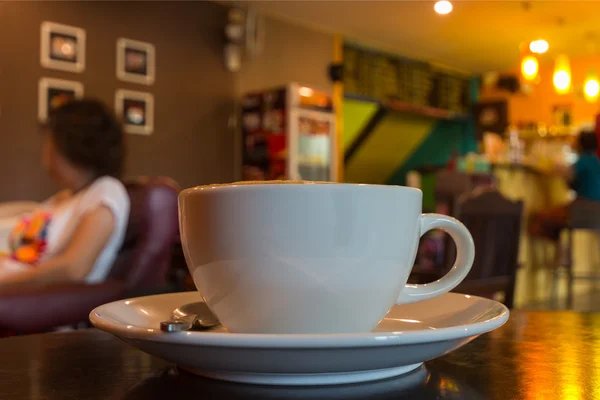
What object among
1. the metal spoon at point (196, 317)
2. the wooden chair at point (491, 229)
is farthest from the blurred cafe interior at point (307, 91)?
the metal spoon at point (196, 317)

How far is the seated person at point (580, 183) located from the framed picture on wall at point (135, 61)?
11.2 feet

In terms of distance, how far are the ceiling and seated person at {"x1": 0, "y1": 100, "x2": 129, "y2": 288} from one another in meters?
3.91

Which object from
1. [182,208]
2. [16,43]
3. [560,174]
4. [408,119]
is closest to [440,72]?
[408,119]

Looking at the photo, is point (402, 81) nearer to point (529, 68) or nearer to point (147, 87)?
point (529, 68)

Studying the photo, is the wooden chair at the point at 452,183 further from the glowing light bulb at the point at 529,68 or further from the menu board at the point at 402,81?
the menu board at the point at 402,81

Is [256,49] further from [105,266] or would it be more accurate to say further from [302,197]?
[302,197]

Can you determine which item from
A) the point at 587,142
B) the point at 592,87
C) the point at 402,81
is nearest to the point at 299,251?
the point at 587,142

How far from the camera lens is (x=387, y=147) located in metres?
8.37

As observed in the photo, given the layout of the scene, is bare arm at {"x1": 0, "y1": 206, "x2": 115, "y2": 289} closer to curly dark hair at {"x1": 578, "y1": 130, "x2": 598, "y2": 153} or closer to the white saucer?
the white saucer

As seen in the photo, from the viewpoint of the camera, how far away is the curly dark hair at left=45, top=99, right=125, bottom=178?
2188 mm

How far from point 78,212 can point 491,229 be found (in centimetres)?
128

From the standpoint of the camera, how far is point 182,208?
49 centimetres

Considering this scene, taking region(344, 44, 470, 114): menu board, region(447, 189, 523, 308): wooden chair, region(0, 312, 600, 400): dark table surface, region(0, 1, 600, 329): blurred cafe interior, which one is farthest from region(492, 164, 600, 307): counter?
region(0, 312, 600, 400): dark table surface

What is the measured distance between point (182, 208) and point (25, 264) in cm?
183
